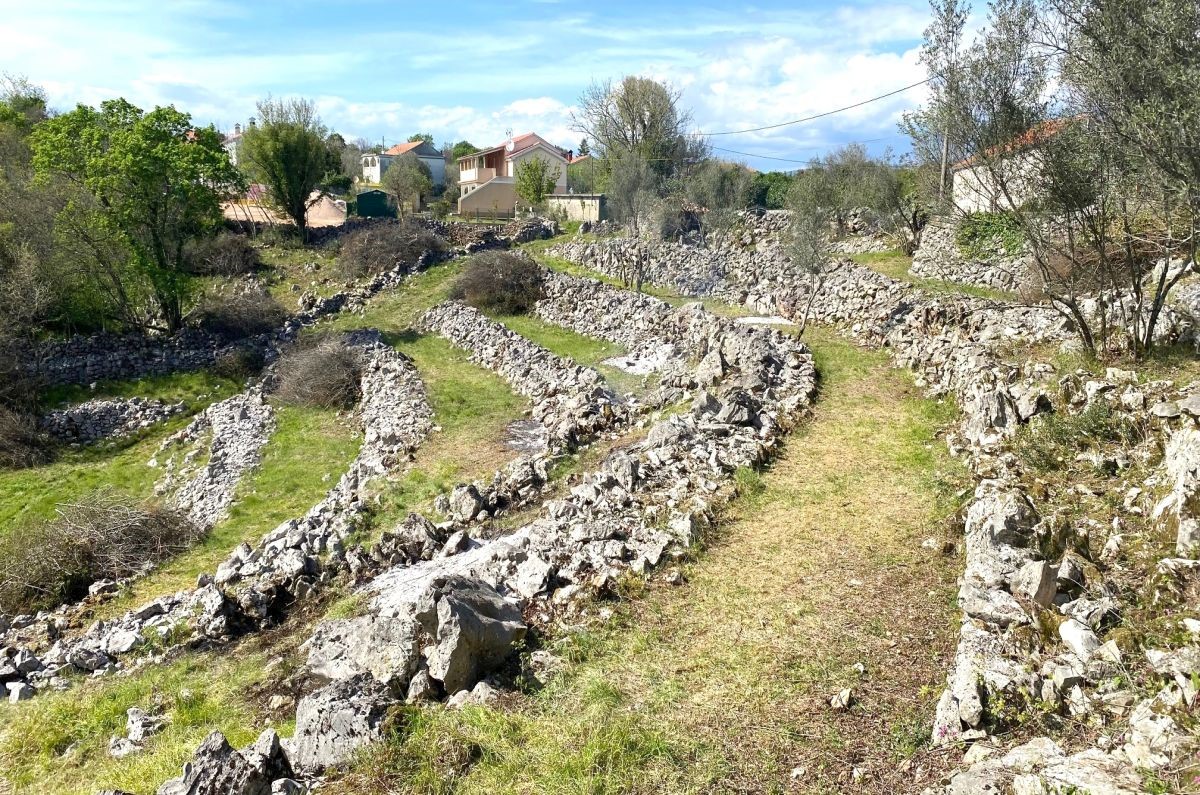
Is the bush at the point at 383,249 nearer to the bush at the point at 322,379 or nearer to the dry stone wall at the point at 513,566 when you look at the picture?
the bush at the point at 322,379

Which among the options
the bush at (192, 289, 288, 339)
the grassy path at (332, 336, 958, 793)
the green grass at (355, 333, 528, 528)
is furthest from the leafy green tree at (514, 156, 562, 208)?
the grassy path at (332, 336, 958, 793)

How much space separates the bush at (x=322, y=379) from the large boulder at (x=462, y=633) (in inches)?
633

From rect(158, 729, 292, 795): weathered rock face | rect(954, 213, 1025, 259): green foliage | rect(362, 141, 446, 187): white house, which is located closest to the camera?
rect(158, 729, 292, 795): weathered rock face

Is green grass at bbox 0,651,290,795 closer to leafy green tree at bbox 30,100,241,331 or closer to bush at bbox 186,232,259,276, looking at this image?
leafy green tree at bbox 30,100,241,331

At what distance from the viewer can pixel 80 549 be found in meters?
12.9

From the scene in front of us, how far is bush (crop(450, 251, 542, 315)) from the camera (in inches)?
1198

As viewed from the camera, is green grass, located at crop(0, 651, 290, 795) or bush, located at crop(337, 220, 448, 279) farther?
bush, located at crop(337, 220, 448, 279)

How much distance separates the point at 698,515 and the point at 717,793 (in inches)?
184

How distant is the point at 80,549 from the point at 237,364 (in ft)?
46.6

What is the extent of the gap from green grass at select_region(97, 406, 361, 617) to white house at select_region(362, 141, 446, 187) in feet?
207

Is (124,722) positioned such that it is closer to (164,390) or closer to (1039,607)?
(1039,607)

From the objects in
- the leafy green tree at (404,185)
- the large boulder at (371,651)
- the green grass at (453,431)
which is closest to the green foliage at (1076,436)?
the large boulder at (371,651)

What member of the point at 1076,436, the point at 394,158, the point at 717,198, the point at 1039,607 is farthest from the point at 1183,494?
the point at 394,158

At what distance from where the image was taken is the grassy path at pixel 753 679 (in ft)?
18.6
